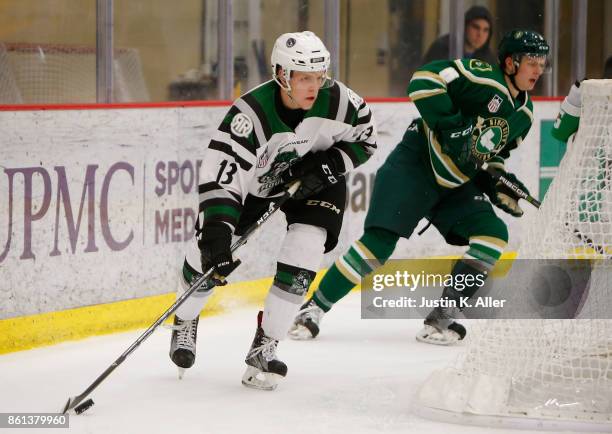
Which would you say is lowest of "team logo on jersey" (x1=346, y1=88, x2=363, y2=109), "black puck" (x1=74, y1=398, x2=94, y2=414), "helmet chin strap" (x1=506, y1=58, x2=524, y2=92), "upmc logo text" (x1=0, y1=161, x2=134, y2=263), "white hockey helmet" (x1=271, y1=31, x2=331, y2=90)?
"black puck" (x1=74, y1=398, x2=94, y2=414)

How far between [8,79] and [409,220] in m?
1.52

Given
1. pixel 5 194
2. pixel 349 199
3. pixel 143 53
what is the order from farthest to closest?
pixel 349 199, pixel 143 53, pixel 5 194

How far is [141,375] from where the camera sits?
3752mm

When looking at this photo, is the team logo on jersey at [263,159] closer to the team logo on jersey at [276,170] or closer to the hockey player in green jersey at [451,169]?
the team logo on jersey at [276,170]

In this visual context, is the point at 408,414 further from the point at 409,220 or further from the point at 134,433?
the point at 409,220

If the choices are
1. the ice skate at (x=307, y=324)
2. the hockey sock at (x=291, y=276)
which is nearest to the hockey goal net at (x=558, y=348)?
the hockey sock at (x=291, y=276)

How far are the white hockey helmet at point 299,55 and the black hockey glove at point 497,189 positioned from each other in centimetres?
125

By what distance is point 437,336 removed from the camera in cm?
441

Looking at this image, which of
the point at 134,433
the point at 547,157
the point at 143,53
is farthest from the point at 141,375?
the point at 547,157

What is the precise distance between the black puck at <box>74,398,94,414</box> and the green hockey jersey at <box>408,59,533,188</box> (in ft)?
5.32

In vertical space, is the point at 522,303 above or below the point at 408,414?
above

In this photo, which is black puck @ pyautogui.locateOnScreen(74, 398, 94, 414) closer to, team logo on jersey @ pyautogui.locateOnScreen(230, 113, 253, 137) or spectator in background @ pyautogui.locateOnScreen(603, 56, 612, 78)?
team logo on jersey @ pyautogui.locateOnScreen(230, 113, 253, 137)

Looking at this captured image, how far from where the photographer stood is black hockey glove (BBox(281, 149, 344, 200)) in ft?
11.6

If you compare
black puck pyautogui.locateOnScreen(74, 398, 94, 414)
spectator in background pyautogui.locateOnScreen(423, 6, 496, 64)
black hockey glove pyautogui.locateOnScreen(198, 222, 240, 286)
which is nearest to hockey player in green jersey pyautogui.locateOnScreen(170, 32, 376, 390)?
black hockey glove pyautogui.locateOnScreen(198, 222, 240, 286)
